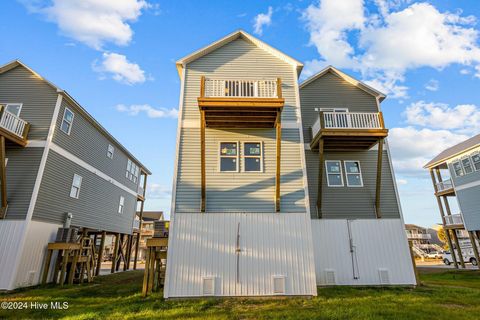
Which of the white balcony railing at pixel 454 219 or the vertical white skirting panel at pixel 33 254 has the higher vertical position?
the white balcony railing at pixel 454 219

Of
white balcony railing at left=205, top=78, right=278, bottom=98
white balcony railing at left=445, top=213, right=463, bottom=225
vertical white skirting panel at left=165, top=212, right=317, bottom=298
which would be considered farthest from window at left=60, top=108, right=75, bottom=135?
white balcony railing at left=445, top=213, right=463, bottom=225

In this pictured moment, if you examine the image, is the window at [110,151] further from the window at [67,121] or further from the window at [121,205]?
the window at [67,121]

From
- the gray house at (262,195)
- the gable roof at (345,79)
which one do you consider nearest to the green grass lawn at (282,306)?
the gray house at (262,195)

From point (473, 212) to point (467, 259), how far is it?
11086mm

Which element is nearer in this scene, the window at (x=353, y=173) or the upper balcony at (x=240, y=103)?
the upper balcony at (x=240, y=103)

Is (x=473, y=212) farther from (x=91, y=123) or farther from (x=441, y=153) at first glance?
(x=91, y=123)

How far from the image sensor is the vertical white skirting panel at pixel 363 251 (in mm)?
10680

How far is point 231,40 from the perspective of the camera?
12.1 meters

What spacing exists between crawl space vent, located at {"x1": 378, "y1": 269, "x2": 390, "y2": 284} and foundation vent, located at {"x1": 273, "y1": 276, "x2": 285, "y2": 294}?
16.0 feet

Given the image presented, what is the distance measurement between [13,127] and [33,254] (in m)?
5.90

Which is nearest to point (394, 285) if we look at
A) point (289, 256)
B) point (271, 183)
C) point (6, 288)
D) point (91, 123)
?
point (289, 256)

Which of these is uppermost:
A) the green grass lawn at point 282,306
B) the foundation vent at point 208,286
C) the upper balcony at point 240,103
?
the upper balcony at point 240,103

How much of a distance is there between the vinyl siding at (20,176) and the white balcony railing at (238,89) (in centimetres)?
910

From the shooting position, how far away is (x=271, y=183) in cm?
978
